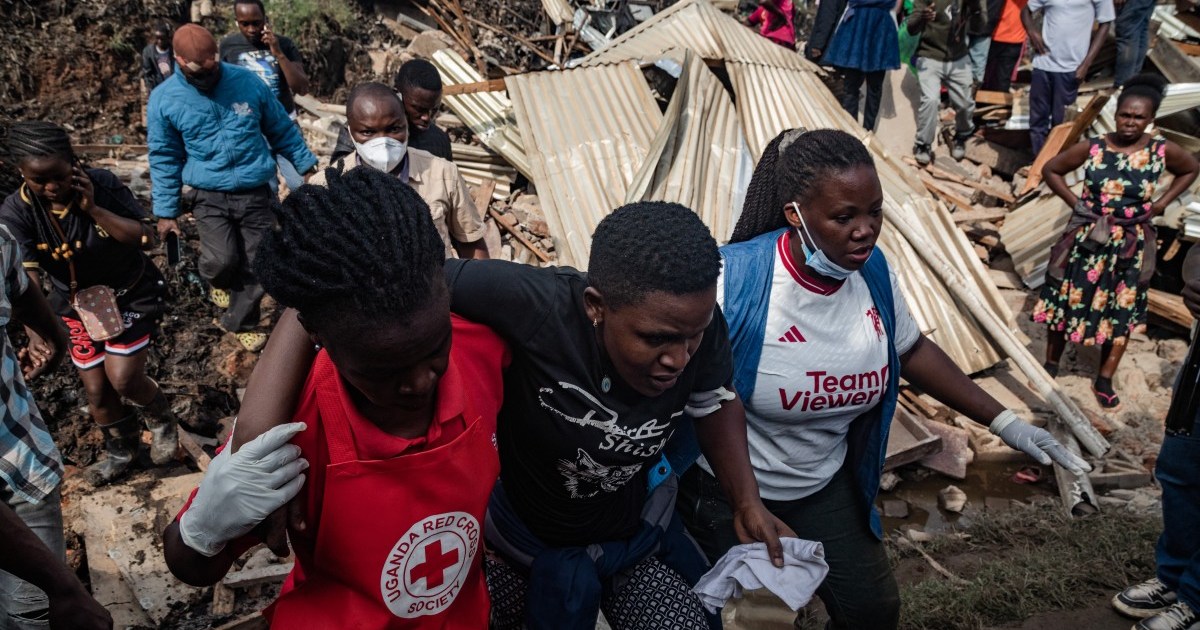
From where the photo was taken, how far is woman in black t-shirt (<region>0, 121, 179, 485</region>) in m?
3.55

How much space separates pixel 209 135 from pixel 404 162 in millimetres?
1989

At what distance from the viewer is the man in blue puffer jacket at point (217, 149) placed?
4.89 m

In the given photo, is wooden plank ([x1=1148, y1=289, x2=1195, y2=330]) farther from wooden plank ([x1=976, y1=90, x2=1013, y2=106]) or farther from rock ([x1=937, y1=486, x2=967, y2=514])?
wooden plank ([x1=976, y1=90, x2=1013, y2=106])

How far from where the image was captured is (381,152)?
3707 millimetres

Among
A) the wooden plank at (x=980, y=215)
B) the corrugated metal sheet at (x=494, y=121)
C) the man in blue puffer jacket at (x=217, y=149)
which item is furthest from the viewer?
the wooden plank at (x=980, y=215)

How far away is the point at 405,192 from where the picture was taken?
1558mm

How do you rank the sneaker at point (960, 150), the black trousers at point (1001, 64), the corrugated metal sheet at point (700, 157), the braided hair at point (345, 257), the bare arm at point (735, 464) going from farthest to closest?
the sneaker at point (960, 150) → the black trousers at point (1001, 64) → the corrugated metal sheet at point (700, 157) → the bare arm at point (735, 464) → the braided hair at point (345, 257)

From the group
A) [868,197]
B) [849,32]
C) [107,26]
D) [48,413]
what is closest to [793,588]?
[868,197]

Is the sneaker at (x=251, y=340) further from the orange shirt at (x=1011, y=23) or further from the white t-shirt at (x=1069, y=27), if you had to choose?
the orange shirt at (x=1011, y=23)

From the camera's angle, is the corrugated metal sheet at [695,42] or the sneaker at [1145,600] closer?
the sneaker at [1145,600]

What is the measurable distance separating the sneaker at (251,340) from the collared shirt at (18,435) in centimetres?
311

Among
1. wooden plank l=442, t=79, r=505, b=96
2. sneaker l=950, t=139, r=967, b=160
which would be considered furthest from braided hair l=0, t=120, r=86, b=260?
sneaker l=950, t=139, r=967, b=160

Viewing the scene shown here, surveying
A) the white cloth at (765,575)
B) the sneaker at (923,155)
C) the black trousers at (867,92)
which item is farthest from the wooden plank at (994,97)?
the white cloth at (765,575)

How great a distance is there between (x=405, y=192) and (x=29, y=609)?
7.12ft
